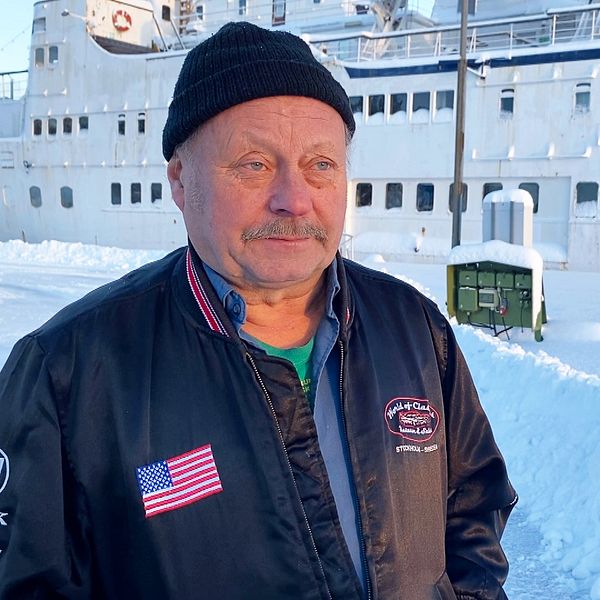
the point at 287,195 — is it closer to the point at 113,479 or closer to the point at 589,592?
the point at 113,479

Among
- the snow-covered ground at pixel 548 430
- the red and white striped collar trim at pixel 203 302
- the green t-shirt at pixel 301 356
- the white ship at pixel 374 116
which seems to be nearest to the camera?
the red and white striped collar trim at pixel 203 302

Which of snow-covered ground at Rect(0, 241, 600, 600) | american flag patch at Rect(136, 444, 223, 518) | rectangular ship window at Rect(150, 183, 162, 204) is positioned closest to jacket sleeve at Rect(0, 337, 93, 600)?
american flag patch at Rect(136, 444, 223, 518)

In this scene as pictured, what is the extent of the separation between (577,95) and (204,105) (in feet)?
56.6

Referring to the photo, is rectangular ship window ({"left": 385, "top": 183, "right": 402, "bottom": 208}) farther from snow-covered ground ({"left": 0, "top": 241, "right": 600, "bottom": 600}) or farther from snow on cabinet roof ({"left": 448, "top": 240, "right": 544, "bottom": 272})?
snow on cabinet roof ({"left": 448, "top": 240, "right": 544, "bottom": 272})

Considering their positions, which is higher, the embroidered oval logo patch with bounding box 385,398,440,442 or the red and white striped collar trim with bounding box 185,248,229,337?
the red and white striped collar trim with bounding box 185,248,229,337

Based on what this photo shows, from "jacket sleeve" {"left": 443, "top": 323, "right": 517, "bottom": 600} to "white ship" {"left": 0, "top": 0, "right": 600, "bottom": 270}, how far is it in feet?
53.1

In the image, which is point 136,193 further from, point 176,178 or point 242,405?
point 242,405

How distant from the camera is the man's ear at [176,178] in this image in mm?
1817

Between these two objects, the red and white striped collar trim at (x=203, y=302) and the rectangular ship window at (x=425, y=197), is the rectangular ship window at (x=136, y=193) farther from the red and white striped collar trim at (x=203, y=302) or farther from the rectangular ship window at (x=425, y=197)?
the red and white striped collar trim at (x=203, y=302)

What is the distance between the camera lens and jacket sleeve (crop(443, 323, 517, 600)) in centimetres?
192

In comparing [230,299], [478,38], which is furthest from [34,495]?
[478,38]

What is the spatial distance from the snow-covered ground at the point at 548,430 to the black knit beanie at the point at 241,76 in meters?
3.00

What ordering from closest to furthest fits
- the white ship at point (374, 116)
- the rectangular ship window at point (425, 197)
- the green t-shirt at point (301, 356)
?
the green t-shirt at point (301, 356) < the white ship at point (374, 116) < the rectangular ship window at point (425, 197)

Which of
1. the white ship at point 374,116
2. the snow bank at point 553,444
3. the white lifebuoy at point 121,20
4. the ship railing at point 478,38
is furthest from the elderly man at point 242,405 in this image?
the white lifebuoy at point 121,20
